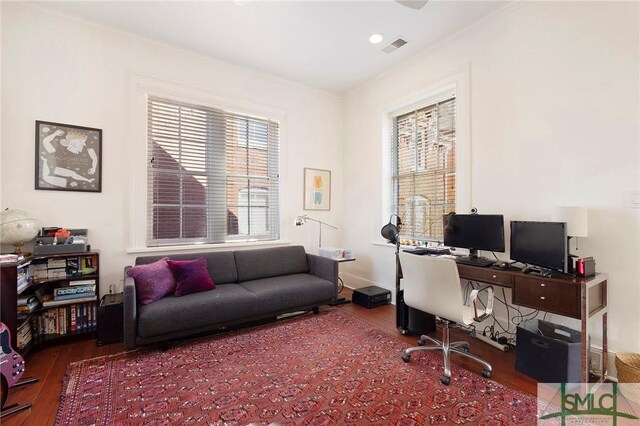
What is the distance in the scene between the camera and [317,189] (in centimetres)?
470

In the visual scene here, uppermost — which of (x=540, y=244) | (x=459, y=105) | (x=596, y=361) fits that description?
(x=459, y=105)

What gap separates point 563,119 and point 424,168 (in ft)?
5.03

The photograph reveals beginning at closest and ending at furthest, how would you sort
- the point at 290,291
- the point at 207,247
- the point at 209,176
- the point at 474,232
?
the point at 474,232, the point at 290,291, the point at 207,247, the point at 209,176

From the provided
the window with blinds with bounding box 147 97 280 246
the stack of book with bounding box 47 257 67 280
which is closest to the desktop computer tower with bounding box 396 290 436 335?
the window with blinds with bounding box 147 97 280 246

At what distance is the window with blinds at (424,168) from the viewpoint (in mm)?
3518

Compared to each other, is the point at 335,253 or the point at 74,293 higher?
the point at 335,253

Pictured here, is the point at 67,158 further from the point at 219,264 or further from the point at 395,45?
the point at 395,45

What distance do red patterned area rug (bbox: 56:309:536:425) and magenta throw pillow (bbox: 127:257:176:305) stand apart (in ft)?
1.59

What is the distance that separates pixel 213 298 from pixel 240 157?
2041 mm

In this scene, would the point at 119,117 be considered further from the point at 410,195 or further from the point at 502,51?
the point at 502,51

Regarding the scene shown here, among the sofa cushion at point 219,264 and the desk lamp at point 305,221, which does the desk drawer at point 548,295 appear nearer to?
the desk lamp at point 305,221

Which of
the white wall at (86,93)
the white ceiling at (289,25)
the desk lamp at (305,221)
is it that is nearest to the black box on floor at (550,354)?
the desk lamp at (305,221)

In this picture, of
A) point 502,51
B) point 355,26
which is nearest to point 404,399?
point 502,51

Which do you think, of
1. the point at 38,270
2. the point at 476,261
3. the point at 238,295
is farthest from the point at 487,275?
the point at 38,270
